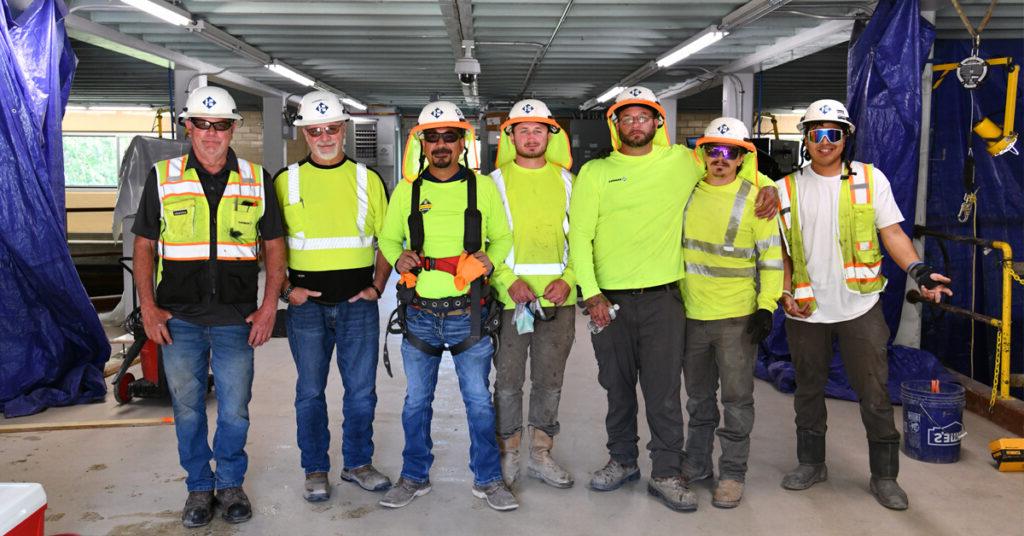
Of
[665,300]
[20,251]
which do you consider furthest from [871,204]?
[20,251]

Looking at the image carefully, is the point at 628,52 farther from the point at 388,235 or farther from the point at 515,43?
the point at 388,235

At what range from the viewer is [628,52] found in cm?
1040

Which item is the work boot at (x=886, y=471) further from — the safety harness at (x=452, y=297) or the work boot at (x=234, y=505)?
the work boot at (x=234, y=505)

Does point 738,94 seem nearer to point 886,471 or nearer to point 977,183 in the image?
point 977,183

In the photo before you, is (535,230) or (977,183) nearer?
(535,230)

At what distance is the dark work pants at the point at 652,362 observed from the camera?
12.5ft

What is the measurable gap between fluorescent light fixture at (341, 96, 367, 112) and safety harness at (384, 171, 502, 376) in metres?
13.1

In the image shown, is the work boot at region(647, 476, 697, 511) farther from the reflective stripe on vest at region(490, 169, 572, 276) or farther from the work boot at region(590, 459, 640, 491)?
the reflective stripe on vest at region(490, 169, 572, 276)

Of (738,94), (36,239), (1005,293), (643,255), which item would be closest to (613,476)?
(643,255)

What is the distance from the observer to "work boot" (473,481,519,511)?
12.5 feet

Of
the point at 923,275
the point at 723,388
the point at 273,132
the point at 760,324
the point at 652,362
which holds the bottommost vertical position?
the point at 723,388

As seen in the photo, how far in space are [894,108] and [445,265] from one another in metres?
3.64

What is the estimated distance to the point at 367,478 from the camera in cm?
404

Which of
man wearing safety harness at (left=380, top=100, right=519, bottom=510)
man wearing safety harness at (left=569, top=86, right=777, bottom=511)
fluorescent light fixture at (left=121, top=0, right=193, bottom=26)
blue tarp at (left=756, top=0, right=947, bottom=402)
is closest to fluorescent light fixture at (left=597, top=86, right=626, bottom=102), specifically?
fluorescent light fixture at (left=121, top=0, right=193, bottom=26)
